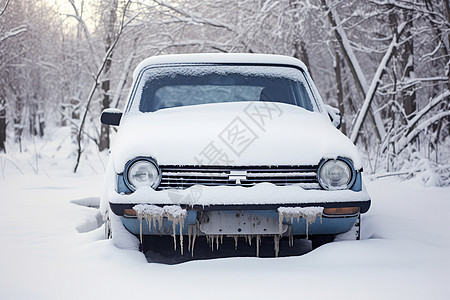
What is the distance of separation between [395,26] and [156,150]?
6.84m

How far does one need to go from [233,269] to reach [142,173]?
2.70 ft

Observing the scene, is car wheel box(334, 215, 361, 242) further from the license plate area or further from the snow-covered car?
the license plate area

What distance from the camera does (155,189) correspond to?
2957mm

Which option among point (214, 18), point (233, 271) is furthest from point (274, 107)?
point (214, 18)

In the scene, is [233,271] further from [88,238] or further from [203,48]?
[203,48]

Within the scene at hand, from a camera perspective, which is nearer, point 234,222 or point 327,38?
point 234,222

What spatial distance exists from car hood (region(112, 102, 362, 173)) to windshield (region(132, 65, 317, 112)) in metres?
0.54

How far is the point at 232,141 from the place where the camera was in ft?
10.3

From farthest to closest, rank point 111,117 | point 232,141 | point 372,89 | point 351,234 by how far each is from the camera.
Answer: point 372,89
point 111,117
point 351,234
point 232,141

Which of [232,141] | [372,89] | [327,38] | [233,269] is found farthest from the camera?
[327,38]

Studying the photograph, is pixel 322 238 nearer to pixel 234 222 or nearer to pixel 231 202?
pixel 234 222

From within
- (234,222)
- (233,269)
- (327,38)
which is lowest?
(233,269)

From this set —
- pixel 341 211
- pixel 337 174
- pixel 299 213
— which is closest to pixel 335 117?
pixel 337 174

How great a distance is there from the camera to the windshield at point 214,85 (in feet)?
14.0
